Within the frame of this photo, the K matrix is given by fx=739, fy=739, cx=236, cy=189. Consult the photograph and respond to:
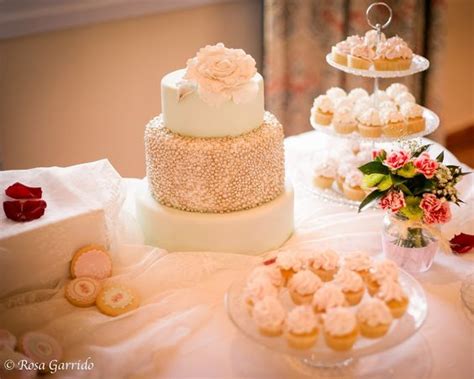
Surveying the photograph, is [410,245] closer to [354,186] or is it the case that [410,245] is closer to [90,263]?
[354,186]

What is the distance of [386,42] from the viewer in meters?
2.29

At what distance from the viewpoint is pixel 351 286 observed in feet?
4.94

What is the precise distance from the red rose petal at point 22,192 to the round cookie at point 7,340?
0.36 metres

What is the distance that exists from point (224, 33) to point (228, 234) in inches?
65.3

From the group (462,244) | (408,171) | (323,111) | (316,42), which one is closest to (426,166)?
(408,171)

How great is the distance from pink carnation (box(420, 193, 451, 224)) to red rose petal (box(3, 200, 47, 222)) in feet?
3.03

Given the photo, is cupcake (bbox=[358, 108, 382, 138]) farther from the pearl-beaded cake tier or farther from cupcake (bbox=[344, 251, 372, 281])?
cupcake (bbox=[344, 251, 372, 281])

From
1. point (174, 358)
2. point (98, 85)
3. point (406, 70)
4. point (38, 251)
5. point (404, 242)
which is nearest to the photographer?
point (174, 358)

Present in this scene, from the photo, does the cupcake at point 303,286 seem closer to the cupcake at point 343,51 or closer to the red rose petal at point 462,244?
the red rose petal at point 462,244

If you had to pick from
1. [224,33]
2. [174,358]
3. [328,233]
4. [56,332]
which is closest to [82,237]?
[56,332]

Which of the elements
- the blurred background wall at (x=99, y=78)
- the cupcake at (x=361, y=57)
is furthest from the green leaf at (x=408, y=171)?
the blurred background wall at (x=99, y=78)

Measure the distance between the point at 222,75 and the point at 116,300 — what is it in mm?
613

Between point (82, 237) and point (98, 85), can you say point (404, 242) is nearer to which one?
point (82, 237)

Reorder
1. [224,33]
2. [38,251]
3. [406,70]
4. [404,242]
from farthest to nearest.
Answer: [224,33] < [406,70] < [404,242] < [38,251]
